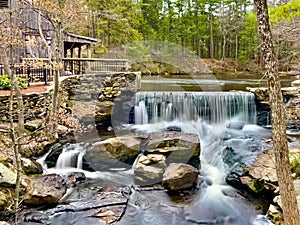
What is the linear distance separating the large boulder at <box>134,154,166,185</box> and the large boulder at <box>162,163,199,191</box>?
34cm

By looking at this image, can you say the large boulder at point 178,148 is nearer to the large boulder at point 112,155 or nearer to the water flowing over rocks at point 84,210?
the large boulder at point 112,155

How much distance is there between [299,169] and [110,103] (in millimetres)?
7582

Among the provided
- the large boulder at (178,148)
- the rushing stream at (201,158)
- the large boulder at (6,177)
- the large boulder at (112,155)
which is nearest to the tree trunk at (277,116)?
the rushing stream at (201,158)

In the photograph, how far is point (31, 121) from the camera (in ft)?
32.3

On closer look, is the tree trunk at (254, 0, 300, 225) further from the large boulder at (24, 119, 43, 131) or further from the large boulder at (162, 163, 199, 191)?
the large boulder at (24, 119, 43, 131)

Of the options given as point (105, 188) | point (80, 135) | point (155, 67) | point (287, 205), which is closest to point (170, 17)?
point (155, 67)

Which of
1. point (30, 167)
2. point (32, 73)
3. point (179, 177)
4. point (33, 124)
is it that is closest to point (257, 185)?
point (179, 177)

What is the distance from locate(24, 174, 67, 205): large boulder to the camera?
6.72m

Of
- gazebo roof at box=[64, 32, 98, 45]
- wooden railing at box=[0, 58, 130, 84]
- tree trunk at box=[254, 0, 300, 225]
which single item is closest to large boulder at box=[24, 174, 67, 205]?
tree trunk at box=[254, 0, 300, 225]

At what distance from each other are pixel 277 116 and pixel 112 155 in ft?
20.0

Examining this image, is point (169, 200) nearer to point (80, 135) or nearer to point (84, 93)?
point (80, 135)

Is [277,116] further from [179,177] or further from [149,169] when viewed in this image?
[149,169]

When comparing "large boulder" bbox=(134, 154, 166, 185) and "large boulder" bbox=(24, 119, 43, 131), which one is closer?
"large boulder" bbox=(134, 154, 166, 185)

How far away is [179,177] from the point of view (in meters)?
7.62
